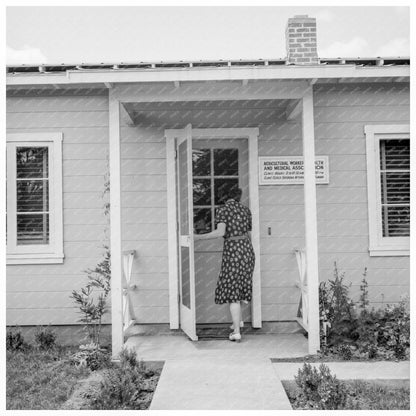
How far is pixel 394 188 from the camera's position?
7.14 metres

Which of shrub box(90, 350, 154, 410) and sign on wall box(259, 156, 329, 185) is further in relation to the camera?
sign on wall box(259, 156, 329, 185)

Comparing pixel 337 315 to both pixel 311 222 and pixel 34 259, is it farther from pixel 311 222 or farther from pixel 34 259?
pixel 34 259

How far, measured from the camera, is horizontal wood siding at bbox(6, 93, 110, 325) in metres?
6.99

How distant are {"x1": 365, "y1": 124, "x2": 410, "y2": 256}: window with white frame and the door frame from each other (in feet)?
4.98

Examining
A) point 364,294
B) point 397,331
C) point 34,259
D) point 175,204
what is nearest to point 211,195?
point 175,204

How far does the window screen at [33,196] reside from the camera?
7.11m

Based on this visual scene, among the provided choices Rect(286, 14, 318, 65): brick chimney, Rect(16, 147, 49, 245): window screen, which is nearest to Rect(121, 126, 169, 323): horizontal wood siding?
Rect(16, 147, 49, 245): window screen

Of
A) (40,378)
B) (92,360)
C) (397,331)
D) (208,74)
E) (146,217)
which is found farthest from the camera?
(146,217)

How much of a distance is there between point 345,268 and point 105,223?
3.13 m

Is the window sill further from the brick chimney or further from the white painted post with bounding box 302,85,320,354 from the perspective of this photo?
the brick chimney

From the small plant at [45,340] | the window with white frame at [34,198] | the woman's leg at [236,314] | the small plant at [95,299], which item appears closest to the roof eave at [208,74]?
the window with white frame at [34,198]

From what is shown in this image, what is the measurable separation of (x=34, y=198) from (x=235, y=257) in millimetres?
2774

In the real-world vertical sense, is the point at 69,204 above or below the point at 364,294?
above

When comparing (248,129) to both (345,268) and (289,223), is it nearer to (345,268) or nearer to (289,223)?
(289,223)
